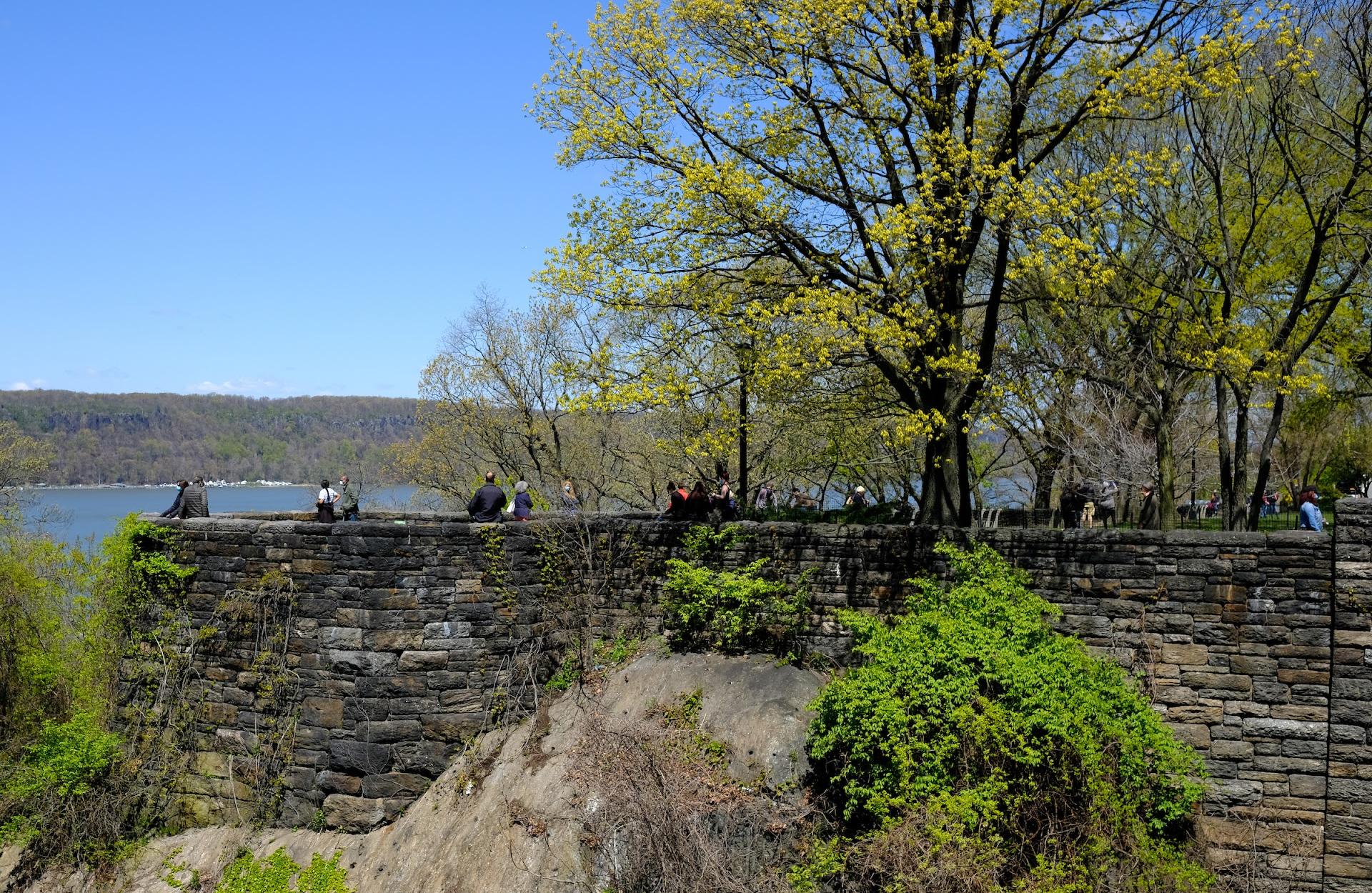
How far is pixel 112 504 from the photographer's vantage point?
153125mm

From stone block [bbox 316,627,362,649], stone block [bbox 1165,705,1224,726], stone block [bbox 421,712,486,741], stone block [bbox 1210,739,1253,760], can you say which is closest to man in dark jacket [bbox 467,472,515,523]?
stone block [bbox 316,627,362,649]

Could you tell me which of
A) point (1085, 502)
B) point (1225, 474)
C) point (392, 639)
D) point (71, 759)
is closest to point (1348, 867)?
point (1225, 474)

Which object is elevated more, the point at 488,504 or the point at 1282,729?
the point at 488,504

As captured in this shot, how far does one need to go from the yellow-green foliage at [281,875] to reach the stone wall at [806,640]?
552 mm

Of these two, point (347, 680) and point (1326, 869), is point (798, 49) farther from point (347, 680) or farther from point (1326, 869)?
point (1326, 869)

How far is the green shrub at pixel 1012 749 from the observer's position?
1029 cm

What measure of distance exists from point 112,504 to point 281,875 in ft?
522

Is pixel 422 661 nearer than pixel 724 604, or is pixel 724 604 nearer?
pixel 422 661

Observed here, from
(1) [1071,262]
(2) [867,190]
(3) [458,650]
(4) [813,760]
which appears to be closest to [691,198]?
(2) [867,190]

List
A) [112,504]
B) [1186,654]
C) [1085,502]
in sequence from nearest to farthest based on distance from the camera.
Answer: [1186,654] → [1085,502] → [112,504]

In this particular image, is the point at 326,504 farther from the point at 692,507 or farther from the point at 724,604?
the point at 724,604

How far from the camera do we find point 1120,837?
10258 mm

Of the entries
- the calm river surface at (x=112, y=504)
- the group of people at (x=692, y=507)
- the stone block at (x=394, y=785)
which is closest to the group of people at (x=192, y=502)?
the calm river surface at (x=112, y=504)

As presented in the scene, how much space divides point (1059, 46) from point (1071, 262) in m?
3.85
